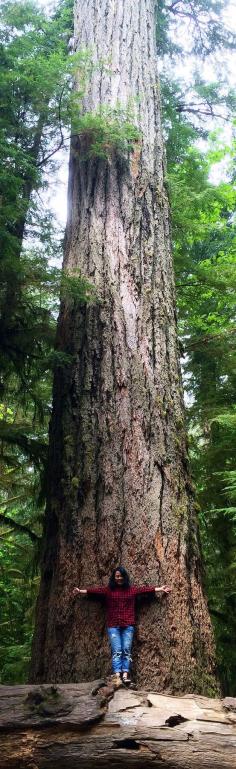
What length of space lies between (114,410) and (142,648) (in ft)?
4.92

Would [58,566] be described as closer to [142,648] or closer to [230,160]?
[142,648]

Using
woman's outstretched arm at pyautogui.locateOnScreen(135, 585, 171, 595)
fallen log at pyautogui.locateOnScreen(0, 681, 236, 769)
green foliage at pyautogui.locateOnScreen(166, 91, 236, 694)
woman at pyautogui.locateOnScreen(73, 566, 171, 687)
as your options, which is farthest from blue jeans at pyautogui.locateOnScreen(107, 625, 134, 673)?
green foliage at pyautogui.locateOnScreen(166, 91, 236, 694)

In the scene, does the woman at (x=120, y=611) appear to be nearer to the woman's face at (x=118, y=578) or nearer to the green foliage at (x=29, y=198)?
the woman's face at (x=118, y=578)

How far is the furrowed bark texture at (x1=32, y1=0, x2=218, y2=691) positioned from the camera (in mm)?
3639

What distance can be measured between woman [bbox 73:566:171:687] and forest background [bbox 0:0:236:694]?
92cm

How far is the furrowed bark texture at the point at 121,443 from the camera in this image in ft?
11.9

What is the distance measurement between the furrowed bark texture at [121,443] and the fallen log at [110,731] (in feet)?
2.23

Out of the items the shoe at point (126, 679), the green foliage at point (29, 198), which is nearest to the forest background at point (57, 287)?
the green foliage at point (29, 198)

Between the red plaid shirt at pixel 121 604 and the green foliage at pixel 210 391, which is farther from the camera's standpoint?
the green foliage at pixel 210 391

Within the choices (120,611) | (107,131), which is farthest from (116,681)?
(107,131)

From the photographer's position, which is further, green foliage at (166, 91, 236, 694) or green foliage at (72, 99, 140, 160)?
green foliage at (166, 91, 236, 694)

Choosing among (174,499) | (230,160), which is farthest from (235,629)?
(230,160)

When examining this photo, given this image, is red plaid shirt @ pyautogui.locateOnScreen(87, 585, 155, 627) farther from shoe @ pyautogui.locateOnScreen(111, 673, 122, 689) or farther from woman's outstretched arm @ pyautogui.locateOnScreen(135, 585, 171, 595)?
shoe @ pyautogui.locateOnScreen(111, 673, 122, 689)

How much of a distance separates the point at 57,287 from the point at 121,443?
130cm
